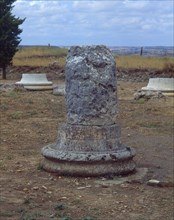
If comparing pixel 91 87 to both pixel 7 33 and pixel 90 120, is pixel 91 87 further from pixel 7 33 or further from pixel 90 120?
pixel 7 33

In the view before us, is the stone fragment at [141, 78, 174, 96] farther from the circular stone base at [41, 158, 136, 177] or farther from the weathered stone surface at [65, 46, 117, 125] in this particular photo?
the circular stone base at [41, 158, 136, 177]

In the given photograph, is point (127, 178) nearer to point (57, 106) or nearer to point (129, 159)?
point (129, 159)

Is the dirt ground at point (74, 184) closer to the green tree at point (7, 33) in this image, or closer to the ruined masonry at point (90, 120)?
the ruined masonry at point (90, 120)

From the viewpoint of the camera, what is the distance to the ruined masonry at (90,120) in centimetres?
794

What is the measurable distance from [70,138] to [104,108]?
1.90 feet

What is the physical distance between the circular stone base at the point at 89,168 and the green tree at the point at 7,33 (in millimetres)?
26276

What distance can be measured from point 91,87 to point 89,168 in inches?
42.9

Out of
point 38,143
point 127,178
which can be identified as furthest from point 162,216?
point 38,143

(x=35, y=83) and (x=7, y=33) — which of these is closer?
(x=35, y=83)

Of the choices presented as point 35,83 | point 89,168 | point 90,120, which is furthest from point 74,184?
point 35,83

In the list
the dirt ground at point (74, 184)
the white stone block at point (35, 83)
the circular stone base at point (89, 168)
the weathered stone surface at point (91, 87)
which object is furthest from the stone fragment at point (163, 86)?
the circular stone base at point (89, 168)

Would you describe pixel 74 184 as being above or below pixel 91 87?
below

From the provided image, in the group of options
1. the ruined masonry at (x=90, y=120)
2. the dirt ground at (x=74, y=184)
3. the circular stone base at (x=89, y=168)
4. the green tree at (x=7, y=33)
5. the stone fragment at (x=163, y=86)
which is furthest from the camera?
the green tree at (x=7, y=33)

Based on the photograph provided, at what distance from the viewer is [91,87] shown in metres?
8.28
